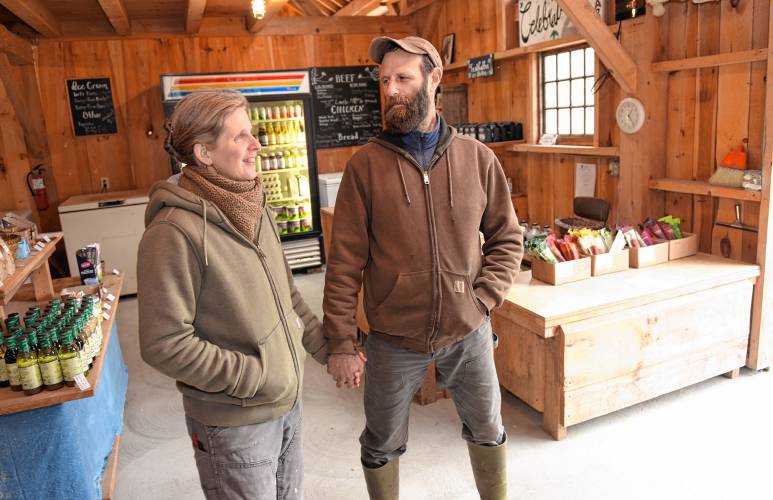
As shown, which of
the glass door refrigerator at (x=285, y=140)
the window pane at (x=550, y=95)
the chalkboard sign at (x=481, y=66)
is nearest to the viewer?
the window pane at (x=550, y=95)

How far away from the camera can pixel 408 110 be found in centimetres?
191

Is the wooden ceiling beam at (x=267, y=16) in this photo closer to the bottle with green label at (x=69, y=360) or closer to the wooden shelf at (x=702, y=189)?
the wooden shelf at (x=702, y=189)

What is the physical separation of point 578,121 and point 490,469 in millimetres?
3543

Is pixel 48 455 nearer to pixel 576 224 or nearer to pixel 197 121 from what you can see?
pixel 197 121

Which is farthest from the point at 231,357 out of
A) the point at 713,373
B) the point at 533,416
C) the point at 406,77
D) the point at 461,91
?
the point at 461,91

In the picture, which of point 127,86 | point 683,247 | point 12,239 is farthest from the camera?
point 127,86

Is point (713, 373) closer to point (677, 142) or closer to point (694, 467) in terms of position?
point (694, 467)

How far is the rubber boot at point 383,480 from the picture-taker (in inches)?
84.6

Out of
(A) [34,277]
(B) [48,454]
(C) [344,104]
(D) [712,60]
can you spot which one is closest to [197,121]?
(B) [48,454]

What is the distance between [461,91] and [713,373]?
3.91 metres

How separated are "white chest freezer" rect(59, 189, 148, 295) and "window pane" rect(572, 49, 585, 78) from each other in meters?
4.09

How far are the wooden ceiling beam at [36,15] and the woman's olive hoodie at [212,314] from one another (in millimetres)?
4117

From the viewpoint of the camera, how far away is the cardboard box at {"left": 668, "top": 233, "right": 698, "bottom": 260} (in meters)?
3.46

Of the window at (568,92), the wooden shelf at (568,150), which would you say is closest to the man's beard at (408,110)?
the wooden shelf at (568,150)
